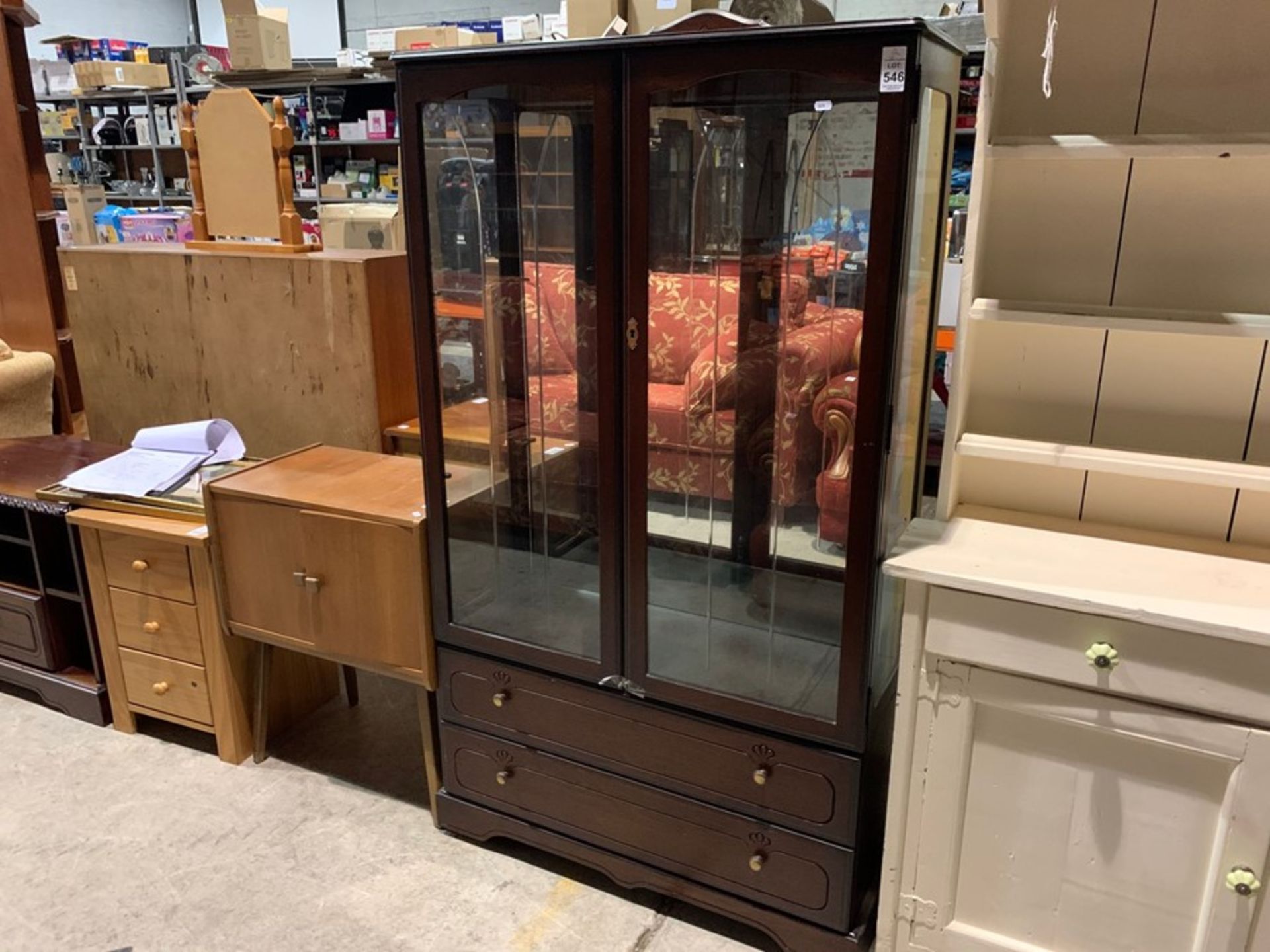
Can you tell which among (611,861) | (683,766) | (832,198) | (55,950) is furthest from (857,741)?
(55,950)

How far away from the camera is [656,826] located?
1901 millimetres

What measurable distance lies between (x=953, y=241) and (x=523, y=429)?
2.13m

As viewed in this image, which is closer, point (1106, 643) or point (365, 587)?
point (1106, 643)

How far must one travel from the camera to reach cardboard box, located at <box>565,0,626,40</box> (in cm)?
201

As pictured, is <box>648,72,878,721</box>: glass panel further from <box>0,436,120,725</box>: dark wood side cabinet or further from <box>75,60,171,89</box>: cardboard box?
<box>75,60,171,89</box>: cardboard box

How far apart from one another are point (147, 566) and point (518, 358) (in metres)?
1.11

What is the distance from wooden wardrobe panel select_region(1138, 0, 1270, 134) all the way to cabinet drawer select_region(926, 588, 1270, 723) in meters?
0.81

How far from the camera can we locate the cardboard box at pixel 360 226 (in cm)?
382

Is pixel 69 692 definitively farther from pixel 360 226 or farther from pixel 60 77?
pixel 60 77

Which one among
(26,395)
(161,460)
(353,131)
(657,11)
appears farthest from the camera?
(353,131)

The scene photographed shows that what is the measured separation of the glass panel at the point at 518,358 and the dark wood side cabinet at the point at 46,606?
3.89 feet

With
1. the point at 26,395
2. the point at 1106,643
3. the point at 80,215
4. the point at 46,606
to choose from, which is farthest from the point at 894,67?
the point at 80,215

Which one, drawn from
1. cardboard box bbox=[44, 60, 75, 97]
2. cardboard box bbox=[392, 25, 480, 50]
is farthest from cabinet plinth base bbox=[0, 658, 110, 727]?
cardboard box bbox=[44, 60, 75, 97]

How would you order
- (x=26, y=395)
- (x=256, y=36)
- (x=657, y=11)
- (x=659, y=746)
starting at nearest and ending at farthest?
1. (x=659, y=746)
2. (x=657, y=11)
3. (x=26, y=395)
4. (x=256, y=36)
